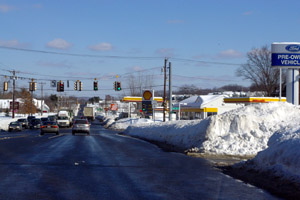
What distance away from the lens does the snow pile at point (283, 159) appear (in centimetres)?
1113

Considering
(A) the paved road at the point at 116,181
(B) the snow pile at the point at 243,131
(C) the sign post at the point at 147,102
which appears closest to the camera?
(A) the paved road at the point at 116,181

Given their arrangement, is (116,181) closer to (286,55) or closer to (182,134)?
(182,134)

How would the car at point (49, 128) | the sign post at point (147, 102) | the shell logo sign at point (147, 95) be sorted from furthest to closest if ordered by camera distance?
the shell logo sign at point (147, 95) → the sign post at point (147, 102) → the car at point (49, 128)

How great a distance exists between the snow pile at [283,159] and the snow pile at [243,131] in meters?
6.40

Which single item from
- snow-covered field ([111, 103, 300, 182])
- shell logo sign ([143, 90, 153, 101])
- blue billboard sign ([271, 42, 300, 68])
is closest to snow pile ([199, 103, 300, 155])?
snow-covered field ([111, 103, 300, 182])

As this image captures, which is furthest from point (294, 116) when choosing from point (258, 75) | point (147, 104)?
point (258, 75)

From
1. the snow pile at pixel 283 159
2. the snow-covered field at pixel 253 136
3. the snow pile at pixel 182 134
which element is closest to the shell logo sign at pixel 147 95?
the snow pile at pixel 182 134

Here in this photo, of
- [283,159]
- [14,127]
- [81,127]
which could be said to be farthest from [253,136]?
[14,127]

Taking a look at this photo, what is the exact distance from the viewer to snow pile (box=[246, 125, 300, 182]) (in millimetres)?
11131

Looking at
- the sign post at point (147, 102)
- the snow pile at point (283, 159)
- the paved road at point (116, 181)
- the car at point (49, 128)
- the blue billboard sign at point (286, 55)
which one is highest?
the blue billboard sign at point (286, 55)

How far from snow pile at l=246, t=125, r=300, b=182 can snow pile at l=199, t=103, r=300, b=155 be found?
6398 mm

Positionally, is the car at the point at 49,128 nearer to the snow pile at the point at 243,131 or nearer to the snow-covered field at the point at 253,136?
the snow-covered field at the point at 253,136

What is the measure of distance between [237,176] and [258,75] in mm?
85492

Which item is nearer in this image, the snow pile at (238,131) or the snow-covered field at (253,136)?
the snow-covered field at (253,136)
